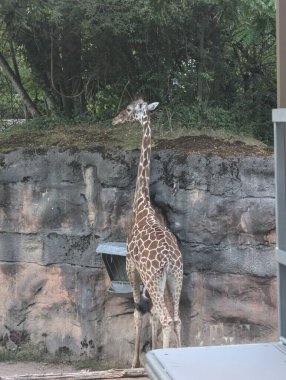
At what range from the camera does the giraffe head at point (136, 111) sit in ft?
19.7

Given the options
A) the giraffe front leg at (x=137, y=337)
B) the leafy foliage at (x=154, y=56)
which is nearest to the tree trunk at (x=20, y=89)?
the leafy foliage at (x=154, y=56)

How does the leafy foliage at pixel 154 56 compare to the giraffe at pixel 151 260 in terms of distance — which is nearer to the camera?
the giraffe at pixel 151 260

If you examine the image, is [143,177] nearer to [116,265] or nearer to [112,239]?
[112,239]

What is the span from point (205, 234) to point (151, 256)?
0.64 metres

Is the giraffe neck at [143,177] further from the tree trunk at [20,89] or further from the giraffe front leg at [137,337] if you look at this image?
the tree trunk at [20,89]

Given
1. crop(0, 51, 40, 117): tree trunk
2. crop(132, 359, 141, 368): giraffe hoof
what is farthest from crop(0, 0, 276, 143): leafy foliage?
crop(132, 359, 141, 368): giraffe hoof

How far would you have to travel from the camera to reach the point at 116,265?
6.24 m

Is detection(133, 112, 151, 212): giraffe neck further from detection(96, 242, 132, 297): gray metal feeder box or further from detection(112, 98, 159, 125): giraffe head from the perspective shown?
detection(96, 242, 132, 297): gray metal feeder box

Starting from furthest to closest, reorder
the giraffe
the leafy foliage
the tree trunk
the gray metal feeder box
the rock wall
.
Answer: the tree trunk < the leafy foliage < the gray metal feeder box < the rock wall < the giraffe

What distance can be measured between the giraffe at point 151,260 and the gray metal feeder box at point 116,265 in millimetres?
259

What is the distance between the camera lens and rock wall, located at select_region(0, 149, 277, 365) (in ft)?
18.4

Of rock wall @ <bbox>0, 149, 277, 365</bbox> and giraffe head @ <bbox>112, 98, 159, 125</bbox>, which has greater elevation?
giraffe head @ <bbox>112, 98, 159, 125</bbox>

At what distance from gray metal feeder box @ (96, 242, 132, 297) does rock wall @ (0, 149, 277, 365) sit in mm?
102

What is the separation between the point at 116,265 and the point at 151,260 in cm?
96
